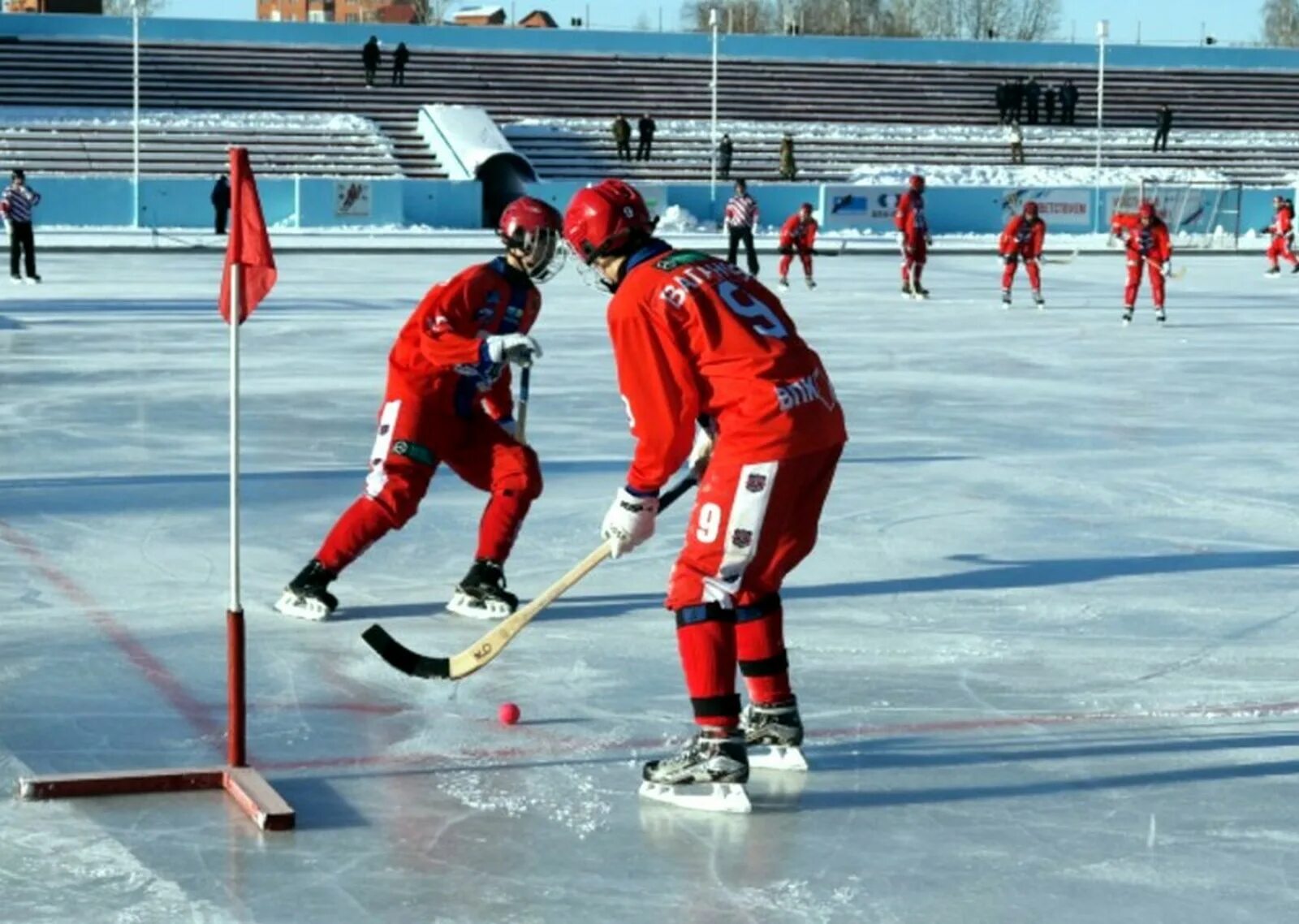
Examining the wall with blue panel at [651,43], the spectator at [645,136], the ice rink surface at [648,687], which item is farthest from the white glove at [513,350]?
the wall with blue panel at [651,43]

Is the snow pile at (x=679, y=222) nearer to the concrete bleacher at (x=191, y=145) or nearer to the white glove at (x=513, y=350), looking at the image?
the concrete bleacher at (x=191, y=145)

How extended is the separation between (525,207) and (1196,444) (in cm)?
605

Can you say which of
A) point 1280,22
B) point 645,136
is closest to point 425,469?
point 645,136

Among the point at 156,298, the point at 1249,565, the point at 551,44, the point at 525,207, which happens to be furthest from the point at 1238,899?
the point at 551,44

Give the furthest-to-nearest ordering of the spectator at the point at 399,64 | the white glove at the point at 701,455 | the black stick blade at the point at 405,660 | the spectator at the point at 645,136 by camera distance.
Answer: the spectator at the point at 399,64, the spectator at the point at 645,136, the black stick blade at the point at 405,660, the white glove at the point at 701,455

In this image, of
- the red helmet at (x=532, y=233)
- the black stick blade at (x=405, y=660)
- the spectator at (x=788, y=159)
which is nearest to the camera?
the black stick blade at (x=405, y=660)

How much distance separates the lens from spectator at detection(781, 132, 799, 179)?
154ft

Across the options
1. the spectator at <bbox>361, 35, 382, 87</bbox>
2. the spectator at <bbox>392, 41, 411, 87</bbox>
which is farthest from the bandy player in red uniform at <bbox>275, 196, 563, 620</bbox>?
the spectator at <bbox>361, 35, 382, 87</bbox>

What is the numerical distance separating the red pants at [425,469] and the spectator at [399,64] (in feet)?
145

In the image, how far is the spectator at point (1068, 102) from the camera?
2158 inches

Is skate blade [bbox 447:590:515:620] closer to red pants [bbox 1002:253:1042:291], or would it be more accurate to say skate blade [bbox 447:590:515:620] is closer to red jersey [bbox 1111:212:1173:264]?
red jersey [bbox 1111:212:1173:264]

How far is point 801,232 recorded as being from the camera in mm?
26766

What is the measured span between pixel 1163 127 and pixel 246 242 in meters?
50.1

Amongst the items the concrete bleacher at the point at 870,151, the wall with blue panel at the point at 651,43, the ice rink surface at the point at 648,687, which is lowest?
the ice rink surface at the point at 648,687
